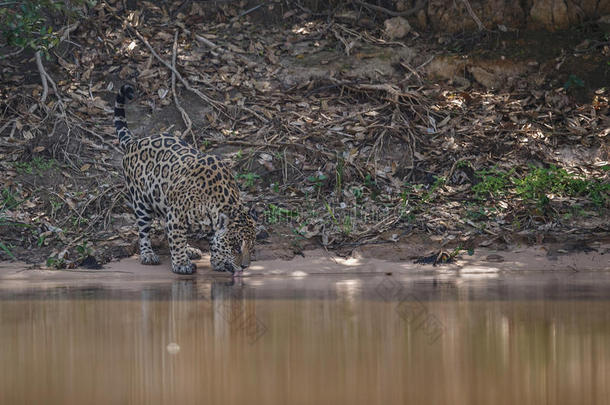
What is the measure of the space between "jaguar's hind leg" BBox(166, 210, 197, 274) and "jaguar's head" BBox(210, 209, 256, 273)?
0.27m

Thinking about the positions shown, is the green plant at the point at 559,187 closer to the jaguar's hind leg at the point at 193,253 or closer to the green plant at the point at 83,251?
the jaguar's hind leg at the point at 193,253

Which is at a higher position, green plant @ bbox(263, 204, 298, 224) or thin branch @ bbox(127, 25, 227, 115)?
thin branch @ bbox(127, 25, 227, 115)

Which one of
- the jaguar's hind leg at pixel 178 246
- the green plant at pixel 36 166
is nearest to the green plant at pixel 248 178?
the jaguar's hind leg at pixel 178 246

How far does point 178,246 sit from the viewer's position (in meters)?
8.42

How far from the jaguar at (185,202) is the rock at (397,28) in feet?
18.0

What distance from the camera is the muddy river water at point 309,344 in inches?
152

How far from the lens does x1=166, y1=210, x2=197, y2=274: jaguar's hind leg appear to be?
8.40 meters

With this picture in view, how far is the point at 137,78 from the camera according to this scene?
12.9 meters

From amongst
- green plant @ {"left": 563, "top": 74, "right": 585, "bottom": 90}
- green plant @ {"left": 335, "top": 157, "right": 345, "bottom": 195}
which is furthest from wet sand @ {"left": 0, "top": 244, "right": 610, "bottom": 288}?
green plant @ {"left": 563, "top": 74, "right": 585, "bottom": 90}

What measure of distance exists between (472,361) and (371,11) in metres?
10.6

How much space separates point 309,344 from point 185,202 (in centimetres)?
400

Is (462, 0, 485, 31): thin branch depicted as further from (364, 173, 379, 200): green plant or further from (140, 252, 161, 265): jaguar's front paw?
(140, 252, 161, 265): jaguar's front paw

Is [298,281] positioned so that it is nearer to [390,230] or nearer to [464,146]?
[390,230]

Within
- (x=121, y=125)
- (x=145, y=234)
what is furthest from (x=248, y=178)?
(x=145, y=234)
